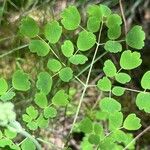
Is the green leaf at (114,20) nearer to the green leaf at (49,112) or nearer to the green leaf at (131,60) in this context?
the green leaf at (131,60)

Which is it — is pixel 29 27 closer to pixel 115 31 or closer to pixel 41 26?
pixel 115 31

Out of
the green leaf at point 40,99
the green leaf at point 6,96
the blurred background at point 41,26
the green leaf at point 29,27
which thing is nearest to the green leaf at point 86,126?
the green leaf at point 40,99

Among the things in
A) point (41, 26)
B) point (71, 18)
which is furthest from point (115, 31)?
point (41, 26)

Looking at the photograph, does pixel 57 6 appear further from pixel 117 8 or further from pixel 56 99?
pixel 56 99

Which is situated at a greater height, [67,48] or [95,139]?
[67,48]

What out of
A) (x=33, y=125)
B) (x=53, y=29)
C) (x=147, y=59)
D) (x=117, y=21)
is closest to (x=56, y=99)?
(x=33, y=125)

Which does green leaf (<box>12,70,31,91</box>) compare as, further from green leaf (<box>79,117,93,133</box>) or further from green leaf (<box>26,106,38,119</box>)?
green leaf (<box>79,117,93,133</box>)
